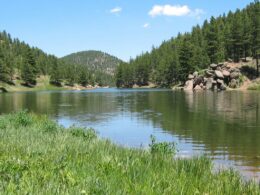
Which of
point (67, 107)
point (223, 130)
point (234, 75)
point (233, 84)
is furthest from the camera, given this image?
point (233, 84)

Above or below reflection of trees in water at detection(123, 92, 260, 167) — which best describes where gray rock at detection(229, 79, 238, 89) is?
above

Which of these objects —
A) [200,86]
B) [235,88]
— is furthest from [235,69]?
[200,86]

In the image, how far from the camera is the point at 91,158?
1296 centimetres

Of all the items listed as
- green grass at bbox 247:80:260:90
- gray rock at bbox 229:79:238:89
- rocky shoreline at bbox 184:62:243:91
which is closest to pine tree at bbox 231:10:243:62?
rocky shoreline at bbox 184:62:243:91

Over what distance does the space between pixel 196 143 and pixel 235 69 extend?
10075 cm

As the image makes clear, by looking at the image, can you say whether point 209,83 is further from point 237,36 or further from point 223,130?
point 223,130

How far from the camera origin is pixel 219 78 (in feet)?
418

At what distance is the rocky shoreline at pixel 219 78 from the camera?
124 m

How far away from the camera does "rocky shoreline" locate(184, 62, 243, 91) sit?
124062mm

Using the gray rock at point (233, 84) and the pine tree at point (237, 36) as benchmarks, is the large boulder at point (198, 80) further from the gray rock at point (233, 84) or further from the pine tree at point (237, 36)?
the pine tree at point (237, 36)

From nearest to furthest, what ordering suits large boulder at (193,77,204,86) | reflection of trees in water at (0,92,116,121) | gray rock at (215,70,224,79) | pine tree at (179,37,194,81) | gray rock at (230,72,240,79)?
reflection of trees in water at (0,92,116,121)
gray rock at (230,72,240,79)
gray rock at (215,70,224,79)
large boulder at (193,77,204,86)
pine tree at (179,37,194,81)

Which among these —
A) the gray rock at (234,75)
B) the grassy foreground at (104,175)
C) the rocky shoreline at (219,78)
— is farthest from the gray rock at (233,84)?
the grassy foreground at (104,175)

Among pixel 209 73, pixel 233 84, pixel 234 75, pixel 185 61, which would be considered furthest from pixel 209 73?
pixel 185 61

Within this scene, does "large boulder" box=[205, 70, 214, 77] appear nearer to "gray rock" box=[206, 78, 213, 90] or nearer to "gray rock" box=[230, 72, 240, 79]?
"gray rock" box=[206, 78, 213, 90]
